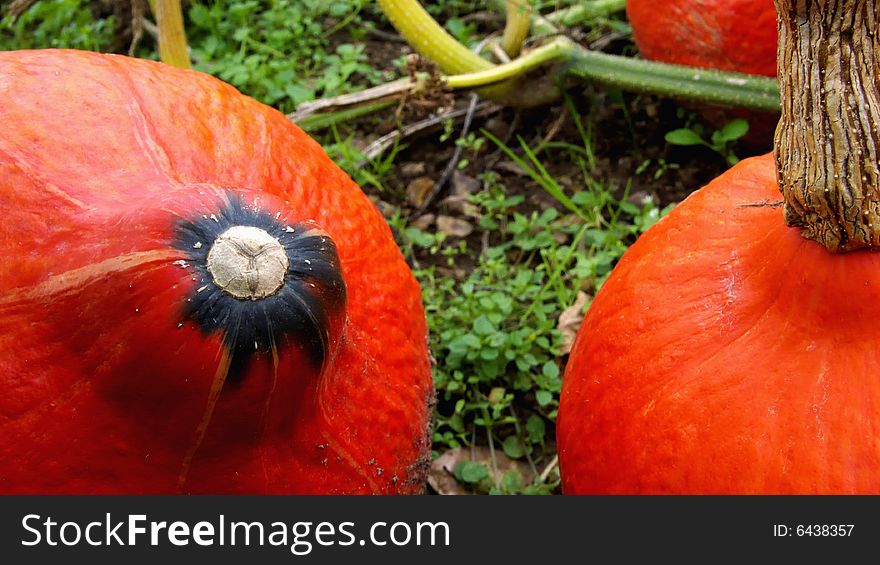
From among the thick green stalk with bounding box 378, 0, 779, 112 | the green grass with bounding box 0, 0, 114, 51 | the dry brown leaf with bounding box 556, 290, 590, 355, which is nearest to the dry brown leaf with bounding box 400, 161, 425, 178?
the thick green stalk with bounding box 378, 0, 779, 112

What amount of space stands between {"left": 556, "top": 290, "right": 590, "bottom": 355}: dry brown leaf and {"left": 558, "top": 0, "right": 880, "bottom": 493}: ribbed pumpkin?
27.0 inches

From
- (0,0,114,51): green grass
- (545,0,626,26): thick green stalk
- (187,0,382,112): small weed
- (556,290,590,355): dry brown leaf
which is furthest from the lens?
(0,0,114,51): green grass

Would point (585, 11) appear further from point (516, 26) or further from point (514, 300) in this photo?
point (514, 300)

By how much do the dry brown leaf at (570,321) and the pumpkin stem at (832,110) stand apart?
3.61 feet

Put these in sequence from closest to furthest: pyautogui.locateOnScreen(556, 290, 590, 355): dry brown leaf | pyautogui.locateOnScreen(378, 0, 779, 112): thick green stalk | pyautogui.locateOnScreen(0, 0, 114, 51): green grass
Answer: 1. pyautogui.locateOnScreen(556, 290, 590, 355): dry brown leaf
2. pyautogui.locateOnScreen(378, 0, 779, 112): thick green stalk
3. pyautogui.locateOnScreen(0, 0, 114, 51): green grass

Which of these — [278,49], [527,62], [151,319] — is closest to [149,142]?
[151,319]

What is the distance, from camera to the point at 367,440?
1.83m

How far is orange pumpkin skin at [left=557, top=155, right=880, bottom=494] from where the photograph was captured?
163 cm

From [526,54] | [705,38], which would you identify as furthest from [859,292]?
[526,54]

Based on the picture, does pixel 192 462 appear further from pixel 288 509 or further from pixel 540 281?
pixel 540 281

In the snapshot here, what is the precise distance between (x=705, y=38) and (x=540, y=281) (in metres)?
0.82

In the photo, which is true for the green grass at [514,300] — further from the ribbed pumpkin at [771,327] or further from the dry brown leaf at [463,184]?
the ribbed pumpkin at [771,327]

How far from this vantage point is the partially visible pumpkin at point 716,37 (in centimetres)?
271

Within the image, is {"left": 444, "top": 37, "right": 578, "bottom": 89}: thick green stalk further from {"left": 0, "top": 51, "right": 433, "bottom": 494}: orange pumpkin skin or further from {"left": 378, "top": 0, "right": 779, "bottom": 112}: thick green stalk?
{"left": 0, "top": 51, "right": 433, "bottom": 494}: orange pumpkin skin
